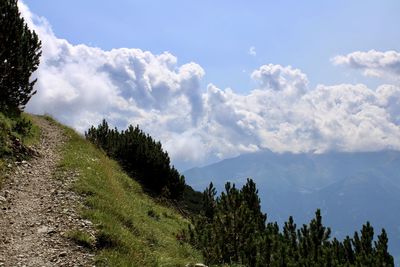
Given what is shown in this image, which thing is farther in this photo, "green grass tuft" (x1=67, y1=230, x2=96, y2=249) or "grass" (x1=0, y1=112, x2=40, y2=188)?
"grass" (x1=0, y1=112, x2=40, y2=188)

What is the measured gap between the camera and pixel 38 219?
45.6 ft

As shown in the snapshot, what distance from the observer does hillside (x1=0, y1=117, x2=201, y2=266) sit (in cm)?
1175

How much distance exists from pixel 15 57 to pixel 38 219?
48.7ft

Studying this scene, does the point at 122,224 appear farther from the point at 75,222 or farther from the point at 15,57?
the point at 15,57

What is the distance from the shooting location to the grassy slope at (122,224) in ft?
41.5

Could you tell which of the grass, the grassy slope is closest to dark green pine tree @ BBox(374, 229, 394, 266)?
the grassy slope

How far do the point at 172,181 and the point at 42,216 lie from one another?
16.9 metres

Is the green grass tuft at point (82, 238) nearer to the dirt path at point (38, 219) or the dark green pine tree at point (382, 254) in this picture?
the dirt path at point (38, 219)

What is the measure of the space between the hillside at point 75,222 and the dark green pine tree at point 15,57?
5278 millimetres

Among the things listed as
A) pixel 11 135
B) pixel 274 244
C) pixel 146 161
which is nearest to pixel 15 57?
pixel 11 135

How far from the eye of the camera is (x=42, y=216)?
14180mm

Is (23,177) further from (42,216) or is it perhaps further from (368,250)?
(368,250)

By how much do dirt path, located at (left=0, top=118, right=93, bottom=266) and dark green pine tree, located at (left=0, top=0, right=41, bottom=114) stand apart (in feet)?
25.1

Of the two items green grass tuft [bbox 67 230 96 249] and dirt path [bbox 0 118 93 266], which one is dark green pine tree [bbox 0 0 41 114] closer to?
dirt path [bbox 0 118 93 266]
